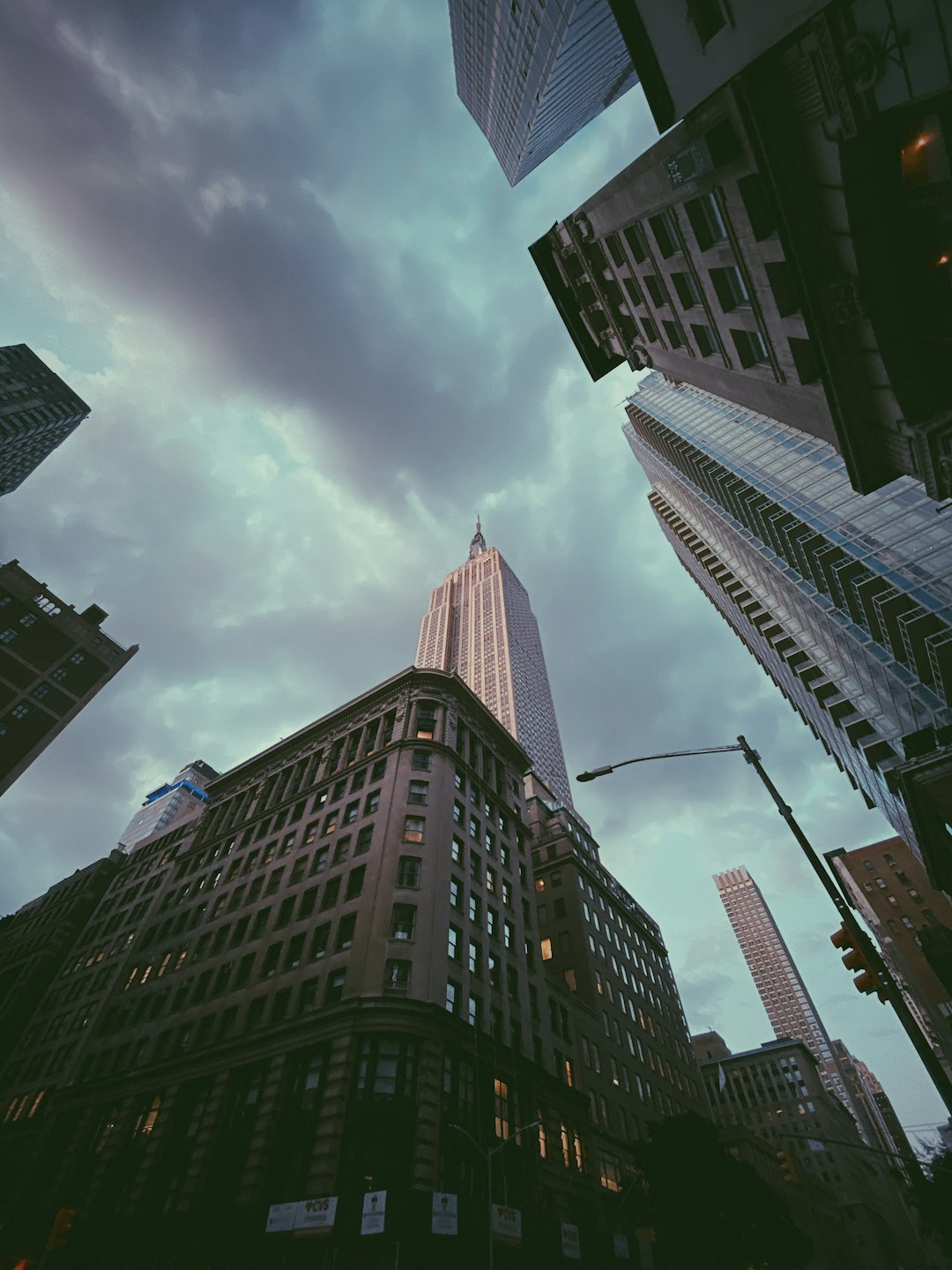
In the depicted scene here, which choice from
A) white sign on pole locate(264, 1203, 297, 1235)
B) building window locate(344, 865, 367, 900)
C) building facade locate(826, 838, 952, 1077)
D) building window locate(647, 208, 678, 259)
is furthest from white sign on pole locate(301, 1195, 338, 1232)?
building facade locate(826, 838, 952, 1077)

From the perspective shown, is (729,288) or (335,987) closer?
(729,288)

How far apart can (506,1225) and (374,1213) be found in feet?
24.8

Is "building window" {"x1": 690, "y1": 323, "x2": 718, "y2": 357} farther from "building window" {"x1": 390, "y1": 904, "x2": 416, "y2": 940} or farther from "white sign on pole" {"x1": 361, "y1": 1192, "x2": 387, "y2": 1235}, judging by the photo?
Answer: "white sign on pole" {"x1": 361, "y1": 1192, "x2": 387, "y2": 1235}

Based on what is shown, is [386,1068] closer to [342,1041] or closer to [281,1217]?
[342,1041]

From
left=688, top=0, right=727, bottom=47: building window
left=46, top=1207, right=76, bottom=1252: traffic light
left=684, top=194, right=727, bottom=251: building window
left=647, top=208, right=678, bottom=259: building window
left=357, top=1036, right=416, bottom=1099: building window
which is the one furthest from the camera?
left=357, top=1036, right=416, bottom=1099: building window

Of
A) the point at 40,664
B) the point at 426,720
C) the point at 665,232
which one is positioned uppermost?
the point at 40,664

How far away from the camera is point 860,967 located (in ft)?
27.1

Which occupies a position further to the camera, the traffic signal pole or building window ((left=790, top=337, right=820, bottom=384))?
building window ((left=790, top=337, right=820, bottom=384))

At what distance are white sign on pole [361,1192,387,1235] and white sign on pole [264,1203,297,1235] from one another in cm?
330

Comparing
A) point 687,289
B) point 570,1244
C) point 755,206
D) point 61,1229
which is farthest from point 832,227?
point 570,1244

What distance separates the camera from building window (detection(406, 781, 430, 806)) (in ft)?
156

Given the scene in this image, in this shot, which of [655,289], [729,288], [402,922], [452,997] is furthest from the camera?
[402,922]

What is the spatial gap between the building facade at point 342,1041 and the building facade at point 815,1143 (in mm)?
55869

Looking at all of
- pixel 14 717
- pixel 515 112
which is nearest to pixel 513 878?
pixel 14 717
